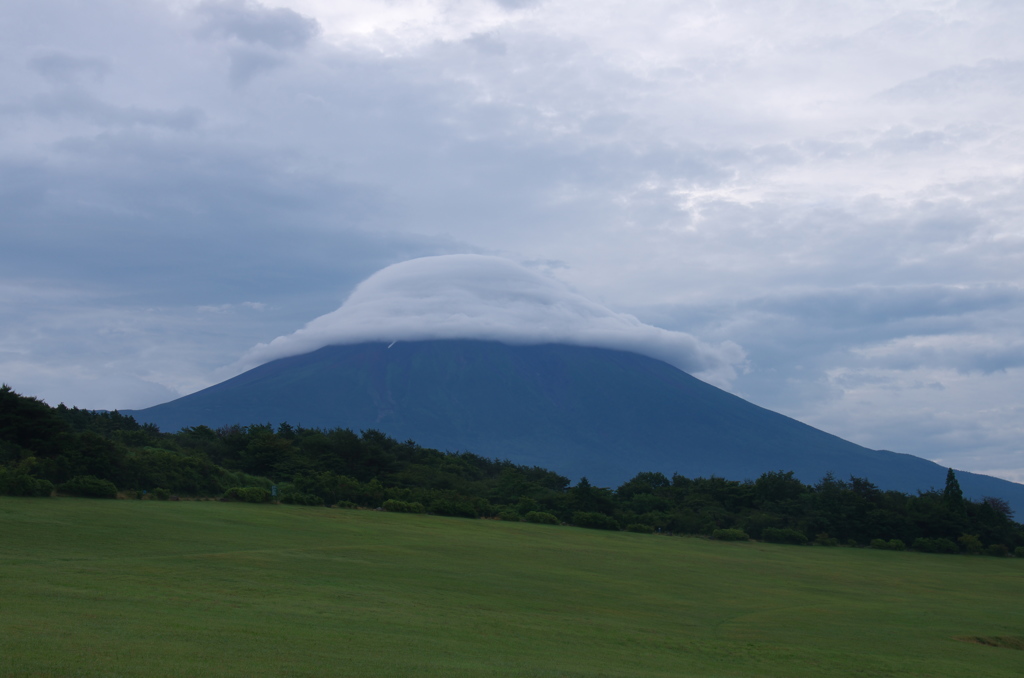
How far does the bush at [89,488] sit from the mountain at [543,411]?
126m

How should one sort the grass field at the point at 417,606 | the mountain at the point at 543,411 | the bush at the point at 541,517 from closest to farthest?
the grass field at the point at 417,606 < the bush at the point at 541,517 < the mountain at the point at 543,411

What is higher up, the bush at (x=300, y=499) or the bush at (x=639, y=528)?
the bush at (x=300, y=499)

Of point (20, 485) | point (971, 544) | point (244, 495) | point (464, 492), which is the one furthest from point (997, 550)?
point (20, 485)

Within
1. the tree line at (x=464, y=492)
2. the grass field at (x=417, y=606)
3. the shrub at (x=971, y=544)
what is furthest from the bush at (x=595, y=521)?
the shrub at (x=971, y=544)

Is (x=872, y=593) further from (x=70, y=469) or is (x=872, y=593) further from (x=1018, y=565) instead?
(x=70, y=469)

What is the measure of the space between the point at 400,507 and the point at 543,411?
137m

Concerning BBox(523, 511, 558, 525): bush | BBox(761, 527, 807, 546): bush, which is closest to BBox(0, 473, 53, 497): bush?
BBox(523, 511, 558, 525): bush

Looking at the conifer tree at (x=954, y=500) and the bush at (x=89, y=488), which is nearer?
the bush at (x=89, y=488)

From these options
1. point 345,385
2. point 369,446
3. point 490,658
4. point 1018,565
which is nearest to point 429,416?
point 345,385

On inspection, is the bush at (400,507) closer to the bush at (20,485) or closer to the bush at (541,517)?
the bush at (541,517)

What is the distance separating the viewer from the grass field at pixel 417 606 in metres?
9.63

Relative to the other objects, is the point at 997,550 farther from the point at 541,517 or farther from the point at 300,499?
the point at 300,499

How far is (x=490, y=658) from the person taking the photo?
36.5 feet

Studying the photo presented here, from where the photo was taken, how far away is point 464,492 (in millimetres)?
48062
